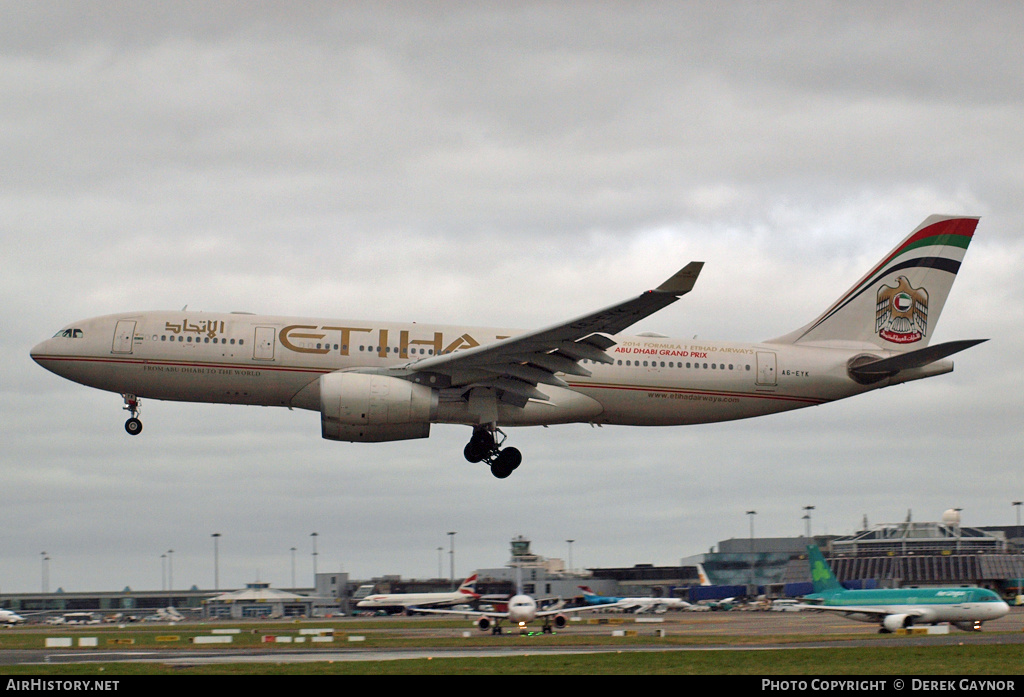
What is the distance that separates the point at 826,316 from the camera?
1496 inches

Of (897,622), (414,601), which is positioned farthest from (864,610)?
(414,601)

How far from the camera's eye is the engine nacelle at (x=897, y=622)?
4844cm

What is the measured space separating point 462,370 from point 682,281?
7.58 m

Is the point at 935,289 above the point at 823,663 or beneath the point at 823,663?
above

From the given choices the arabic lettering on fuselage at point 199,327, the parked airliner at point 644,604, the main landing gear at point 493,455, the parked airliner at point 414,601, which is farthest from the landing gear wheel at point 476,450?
the parked airliner at point 414,601

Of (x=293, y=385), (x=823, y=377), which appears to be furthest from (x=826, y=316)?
(x=293, y=385)

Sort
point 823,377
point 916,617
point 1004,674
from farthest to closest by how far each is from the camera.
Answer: point 916,617 → point 823,377 → point 1004,674

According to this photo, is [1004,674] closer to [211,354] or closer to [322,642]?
[211,354]

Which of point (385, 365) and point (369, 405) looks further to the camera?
point (385, 365)

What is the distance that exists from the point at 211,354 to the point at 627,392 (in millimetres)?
12768

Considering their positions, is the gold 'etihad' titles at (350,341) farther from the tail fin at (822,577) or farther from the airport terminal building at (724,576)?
the airport terminal building at (724,576)

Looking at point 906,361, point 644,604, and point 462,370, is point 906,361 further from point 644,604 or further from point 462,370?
point 644,604

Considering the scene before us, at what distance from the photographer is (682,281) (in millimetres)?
28109

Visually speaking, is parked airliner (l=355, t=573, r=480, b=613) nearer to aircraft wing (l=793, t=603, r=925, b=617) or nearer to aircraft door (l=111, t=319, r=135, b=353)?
aircraft wing (l=793, t=603, r=925, b=617)
